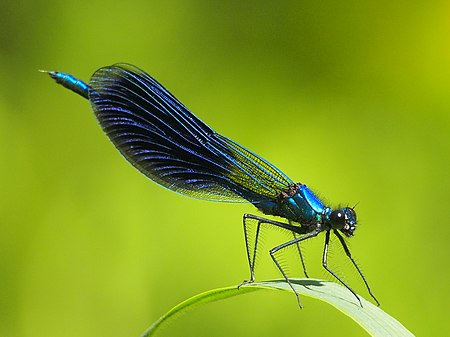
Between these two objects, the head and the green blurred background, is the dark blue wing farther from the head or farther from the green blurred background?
the green blurred background

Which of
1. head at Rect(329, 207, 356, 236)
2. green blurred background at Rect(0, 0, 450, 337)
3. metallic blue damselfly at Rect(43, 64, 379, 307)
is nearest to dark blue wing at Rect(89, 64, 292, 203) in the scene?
metallic blue damselfly at Rect(43, 64, 379, 307)

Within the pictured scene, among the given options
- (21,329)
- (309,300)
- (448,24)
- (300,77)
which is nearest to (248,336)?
(309,300)

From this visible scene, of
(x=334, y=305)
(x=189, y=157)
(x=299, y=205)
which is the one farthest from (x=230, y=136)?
(x=334, y=305)

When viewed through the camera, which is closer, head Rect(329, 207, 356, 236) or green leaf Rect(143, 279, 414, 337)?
green leaf Rect(143, 279, 414, 337)

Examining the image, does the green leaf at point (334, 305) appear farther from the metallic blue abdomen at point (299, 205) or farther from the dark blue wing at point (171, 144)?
the dark blue wing at point (171, 144)

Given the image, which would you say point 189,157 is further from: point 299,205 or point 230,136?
point 230,136

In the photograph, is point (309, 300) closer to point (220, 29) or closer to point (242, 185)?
point (242, 185)

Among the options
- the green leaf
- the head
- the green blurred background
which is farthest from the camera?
the green blurred background
